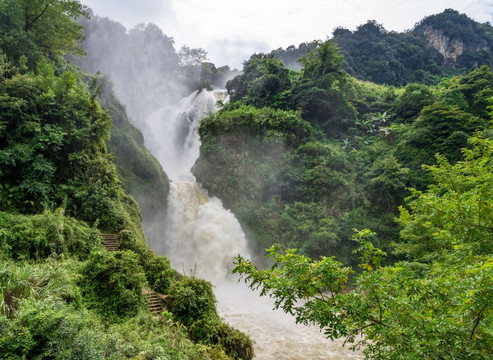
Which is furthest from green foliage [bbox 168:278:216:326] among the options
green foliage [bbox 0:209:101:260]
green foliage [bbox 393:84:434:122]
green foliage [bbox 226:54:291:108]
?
green foliage [bbox 393:84:434:122]

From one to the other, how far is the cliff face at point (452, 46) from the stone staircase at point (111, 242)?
57.3m

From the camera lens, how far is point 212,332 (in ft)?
25.2

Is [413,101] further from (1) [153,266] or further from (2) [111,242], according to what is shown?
(2) [111,242]

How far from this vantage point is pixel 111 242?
10156mm

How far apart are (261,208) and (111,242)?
10140 millimetres

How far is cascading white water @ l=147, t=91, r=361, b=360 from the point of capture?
9.81 meters

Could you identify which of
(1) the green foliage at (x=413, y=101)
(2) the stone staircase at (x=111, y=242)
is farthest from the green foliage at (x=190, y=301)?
(1) the green foliage at (x=413, y=101)

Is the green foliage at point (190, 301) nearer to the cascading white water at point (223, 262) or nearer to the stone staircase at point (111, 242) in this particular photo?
the cascading white water at point (223, 262)

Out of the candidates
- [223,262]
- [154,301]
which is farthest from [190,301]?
[223,262]

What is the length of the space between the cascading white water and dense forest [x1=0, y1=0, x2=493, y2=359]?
47.2 inches

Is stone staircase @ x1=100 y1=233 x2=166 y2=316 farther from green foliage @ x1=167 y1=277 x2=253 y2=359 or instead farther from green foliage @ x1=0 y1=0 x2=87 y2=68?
green foliage @ x1=0 y1=0 x2=87 y2=68

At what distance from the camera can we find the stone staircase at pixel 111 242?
984 cm

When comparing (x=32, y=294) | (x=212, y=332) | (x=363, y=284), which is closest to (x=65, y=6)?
(x=32, y=294)

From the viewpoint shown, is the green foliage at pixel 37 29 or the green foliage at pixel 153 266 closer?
Answer: the green foliage at pixel 153 266
